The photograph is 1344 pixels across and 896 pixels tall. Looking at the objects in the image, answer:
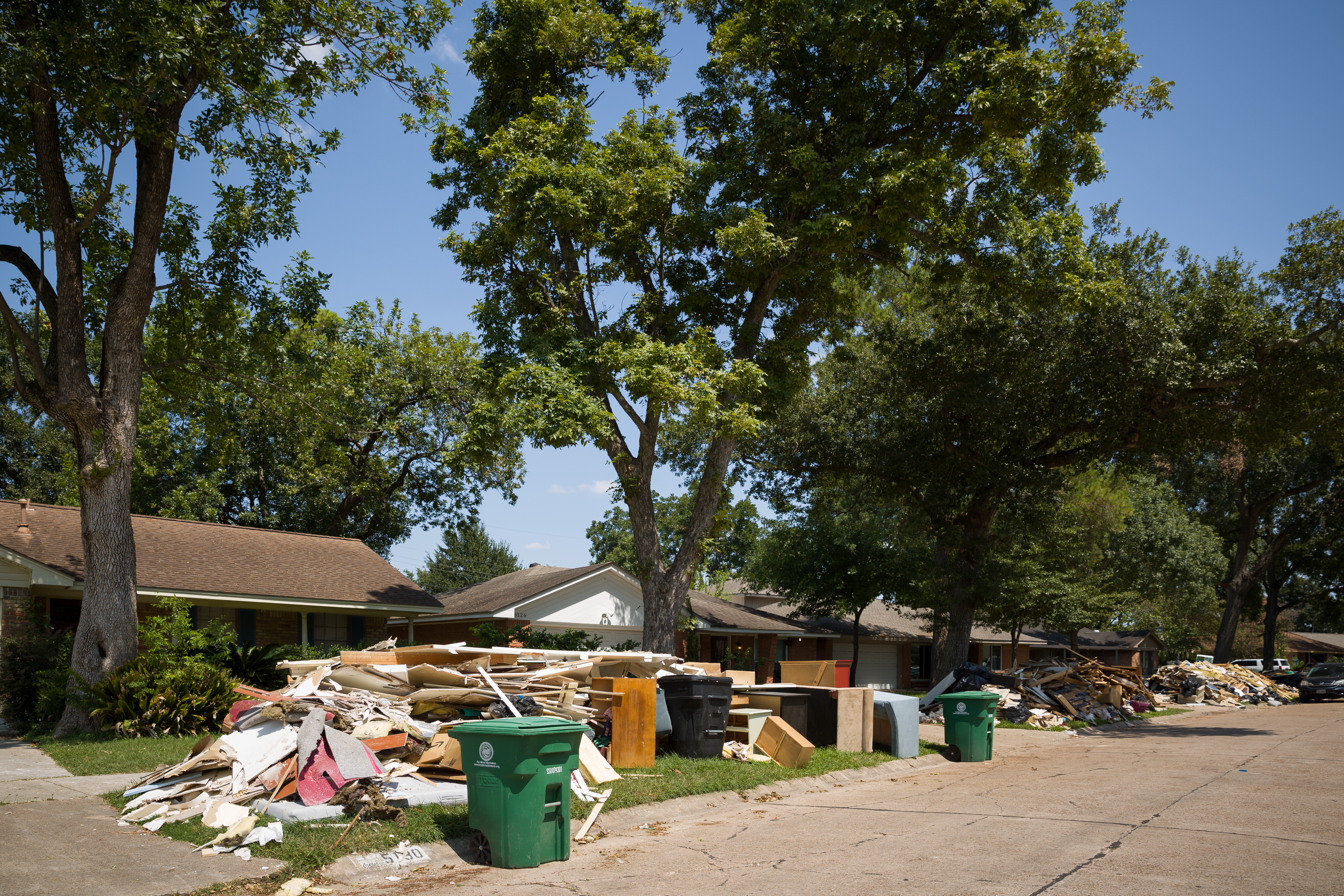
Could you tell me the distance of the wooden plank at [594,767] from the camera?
32.4ft

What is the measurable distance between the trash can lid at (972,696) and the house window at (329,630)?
15.4 metres

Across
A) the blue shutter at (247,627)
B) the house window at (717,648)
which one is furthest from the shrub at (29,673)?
the house window at (717,648)

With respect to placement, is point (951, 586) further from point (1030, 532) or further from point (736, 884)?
point (736, 884)

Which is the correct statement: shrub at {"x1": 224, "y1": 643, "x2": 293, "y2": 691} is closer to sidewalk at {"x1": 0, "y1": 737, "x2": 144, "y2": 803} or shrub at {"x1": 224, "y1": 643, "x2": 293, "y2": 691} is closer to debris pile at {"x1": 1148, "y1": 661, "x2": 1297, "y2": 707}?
sidewalk at {"x1": 0, "y1": 737, "x2": 144, "y2": 803}

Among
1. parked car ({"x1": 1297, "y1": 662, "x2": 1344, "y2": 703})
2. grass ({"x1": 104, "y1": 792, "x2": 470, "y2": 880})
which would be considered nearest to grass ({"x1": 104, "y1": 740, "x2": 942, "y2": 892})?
grass ({"x1": 104, "y1": 792, "x2": 470, "y2": 880})

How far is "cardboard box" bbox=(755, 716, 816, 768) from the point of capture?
42.4 feet

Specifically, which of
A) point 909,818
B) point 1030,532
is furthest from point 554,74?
point 1030,532

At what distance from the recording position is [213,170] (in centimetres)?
1662

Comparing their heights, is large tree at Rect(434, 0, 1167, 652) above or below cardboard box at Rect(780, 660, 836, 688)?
above

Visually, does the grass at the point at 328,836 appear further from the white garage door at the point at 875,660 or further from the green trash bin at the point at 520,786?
the white garage door at the point at 875,660

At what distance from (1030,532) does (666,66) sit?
1784cm

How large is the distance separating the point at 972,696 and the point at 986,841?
7.53 metres

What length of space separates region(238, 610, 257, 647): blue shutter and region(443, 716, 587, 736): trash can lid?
17.1 meters

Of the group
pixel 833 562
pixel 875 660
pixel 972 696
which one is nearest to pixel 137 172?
pixel 972 696
